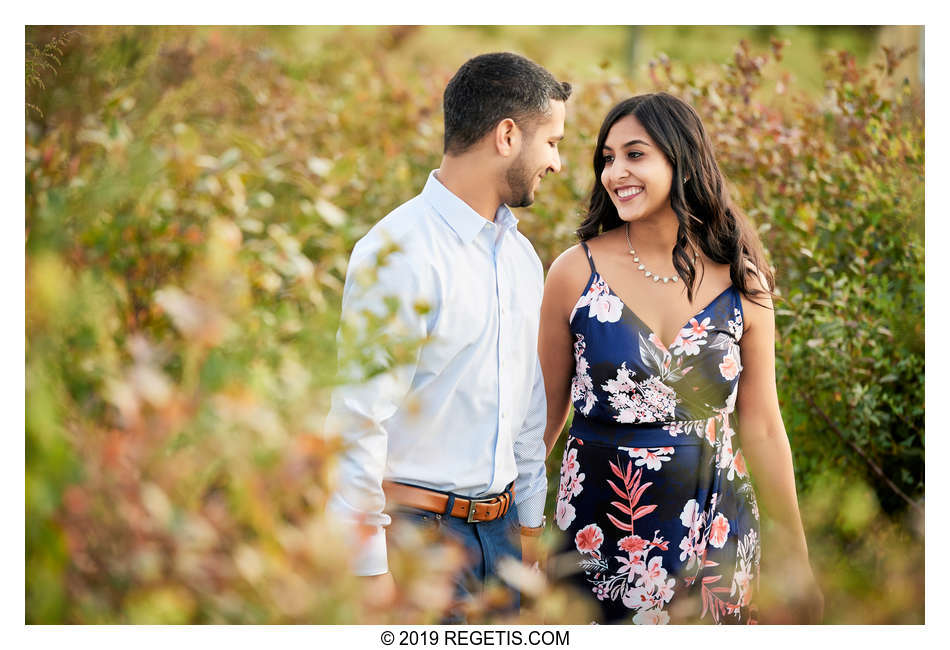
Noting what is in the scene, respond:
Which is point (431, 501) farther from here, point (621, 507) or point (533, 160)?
point (533, 160)

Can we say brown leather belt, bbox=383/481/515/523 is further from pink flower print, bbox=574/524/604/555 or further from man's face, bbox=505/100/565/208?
man's face, bbox=505/100/565/208

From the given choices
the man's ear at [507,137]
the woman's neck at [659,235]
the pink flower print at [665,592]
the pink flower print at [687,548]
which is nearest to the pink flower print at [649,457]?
the pink flower print at [687,548]

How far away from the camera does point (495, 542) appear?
2.09 m

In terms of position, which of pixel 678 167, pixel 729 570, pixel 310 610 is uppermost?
pixel 678 167

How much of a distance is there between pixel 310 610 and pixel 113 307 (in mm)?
577

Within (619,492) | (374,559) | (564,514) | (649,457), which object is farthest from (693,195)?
(374,559)

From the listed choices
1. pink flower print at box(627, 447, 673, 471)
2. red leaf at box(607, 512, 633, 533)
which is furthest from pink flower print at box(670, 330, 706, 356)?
red leaf at box(607, 512, 633, 533)

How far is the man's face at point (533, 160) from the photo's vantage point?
6.79 feet

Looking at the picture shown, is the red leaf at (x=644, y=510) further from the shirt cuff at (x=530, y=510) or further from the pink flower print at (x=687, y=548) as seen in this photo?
the shirt cuff at (x=530, y=510)

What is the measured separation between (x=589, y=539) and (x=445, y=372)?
2.37 ft

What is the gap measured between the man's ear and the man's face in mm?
18

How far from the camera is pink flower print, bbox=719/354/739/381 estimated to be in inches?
89.9

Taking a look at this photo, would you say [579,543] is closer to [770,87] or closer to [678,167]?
[678,167]
